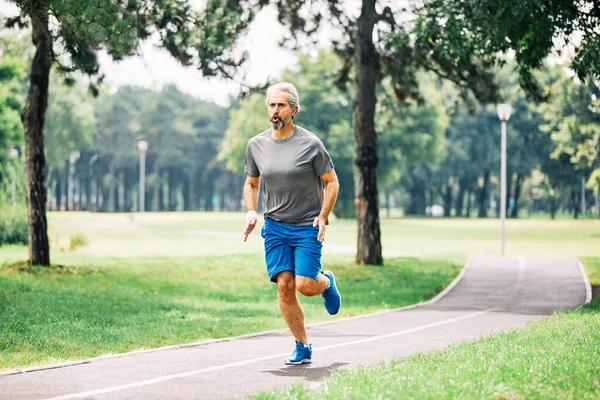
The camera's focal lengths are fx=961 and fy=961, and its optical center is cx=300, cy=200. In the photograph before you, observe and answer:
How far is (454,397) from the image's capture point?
592cm

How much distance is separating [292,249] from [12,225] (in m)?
27.0

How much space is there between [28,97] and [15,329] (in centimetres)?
985

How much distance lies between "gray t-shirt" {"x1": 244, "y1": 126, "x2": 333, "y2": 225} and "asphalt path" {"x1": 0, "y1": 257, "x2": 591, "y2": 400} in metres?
1.33

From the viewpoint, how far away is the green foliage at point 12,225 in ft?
108

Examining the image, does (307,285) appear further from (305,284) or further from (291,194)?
(291,194)

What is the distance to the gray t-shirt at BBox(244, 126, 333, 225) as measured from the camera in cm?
786

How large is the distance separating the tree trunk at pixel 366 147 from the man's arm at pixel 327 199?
16549mm

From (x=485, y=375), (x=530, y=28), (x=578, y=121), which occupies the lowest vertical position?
(x=485, y=375)

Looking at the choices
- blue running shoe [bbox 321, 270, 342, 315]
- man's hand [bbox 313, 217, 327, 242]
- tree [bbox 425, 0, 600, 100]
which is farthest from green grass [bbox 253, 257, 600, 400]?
tree [bbox 425, 0, 600, 100]

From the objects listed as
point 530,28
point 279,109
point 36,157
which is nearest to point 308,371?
point 279,109

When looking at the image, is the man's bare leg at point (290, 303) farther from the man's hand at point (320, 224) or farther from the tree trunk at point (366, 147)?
the tree trunk at point (366, 147)

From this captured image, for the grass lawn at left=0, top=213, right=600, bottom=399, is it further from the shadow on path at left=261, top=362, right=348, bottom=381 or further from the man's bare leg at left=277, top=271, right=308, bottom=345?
the man's bare leg at left=277, top=271, right=308, bottom=345

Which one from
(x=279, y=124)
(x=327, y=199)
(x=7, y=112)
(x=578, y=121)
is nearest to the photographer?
(x=279, y=124)

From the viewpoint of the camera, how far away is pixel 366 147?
964 inches
